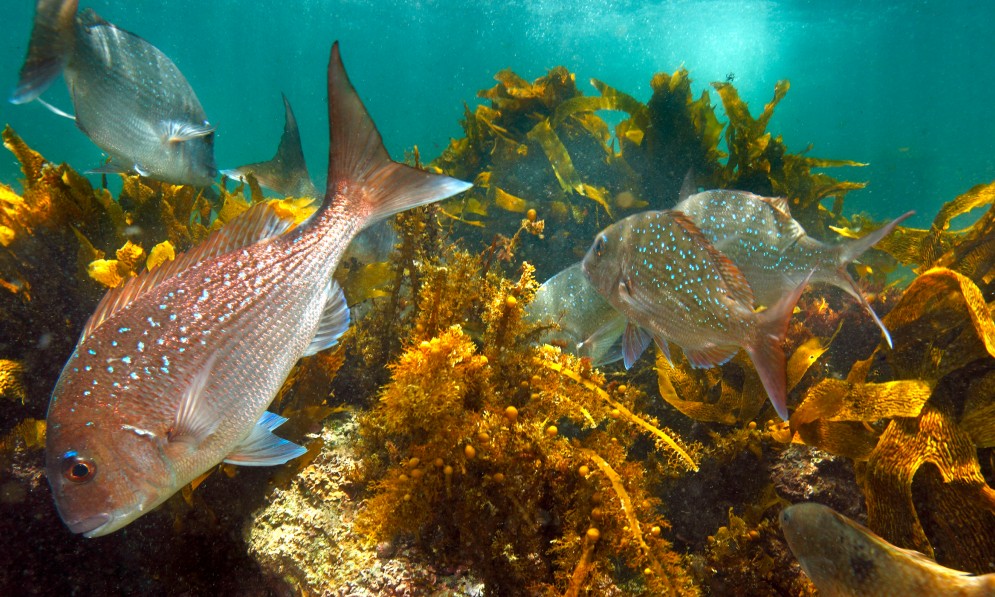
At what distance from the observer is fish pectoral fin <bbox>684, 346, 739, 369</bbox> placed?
2.67 m

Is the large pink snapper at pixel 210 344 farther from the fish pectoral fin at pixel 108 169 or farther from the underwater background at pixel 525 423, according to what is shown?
the fish pectoral fin at pixel 108 169

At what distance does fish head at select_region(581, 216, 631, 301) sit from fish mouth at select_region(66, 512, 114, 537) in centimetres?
269

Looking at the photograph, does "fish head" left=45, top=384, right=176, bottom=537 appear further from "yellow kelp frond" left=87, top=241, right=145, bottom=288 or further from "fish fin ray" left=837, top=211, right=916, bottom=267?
"fish fin ray" left=837, top=211, right=916, bottom=267

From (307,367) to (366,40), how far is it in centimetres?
9360

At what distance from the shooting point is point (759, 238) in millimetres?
3227

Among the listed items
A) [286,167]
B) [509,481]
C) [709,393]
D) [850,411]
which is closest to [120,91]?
[286,167]

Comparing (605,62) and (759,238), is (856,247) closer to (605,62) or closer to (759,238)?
(759,238)

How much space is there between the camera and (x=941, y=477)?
8.61ft

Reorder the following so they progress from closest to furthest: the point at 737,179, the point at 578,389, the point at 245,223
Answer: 1. the point at 245,223
2. the point at 578,389
3. the point at 737,179

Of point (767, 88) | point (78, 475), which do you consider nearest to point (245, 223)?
point (78, 475)

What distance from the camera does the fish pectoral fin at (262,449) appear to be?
180 cm

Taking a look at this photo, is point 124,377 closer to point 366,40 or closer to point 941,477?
point 941,477

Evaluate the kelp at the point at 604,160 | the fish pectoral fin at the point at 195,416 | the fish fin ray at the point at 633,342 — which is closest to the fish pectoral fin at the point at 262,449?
the fish pectoral fin at the point at 195,416

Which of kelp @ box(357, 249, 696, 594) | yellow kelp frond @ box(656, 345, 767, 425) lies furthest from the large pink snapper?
yellow kelp frond @ box(656, 345, 767, 425)
